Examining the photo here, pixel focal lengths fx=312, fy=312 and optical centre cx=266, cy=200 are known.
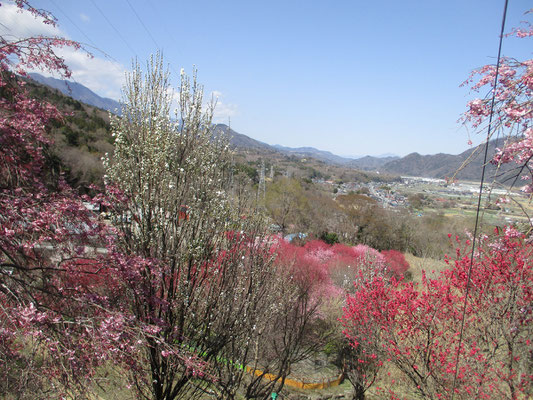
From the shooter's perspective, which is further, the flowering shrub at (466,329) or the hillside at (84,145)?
the hillside at (84,145)

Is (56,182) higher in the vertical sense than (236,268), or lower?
higher

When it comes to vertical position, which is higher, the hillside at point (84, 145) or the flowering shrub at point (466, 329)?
the hillside at point (84, 145)

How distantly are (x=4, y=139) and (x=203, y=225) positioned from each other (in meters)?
2.26

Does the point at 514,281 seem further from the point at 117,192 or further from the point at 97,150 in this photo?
the point at 97,150

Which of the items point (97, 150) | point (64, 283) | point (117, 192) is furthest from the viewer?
point (97, 150)

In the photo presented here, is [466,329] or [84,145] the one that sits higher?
[84,145]

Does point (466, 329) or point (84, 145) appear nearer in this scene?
point (466, 329)

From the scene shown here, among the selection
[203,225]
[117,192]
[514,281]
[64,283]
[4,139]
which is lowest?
[514,281]

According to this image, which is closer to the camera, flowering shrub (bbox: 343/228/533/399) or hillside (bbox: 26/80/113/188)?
flowering shrub (bbox: 343/228/533/399)

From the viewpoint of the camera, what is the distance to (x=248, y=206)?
4.80 meters

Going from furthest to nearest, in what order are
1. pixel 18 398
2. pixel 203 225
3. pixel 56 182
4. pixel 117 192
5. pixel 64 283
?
pixel 203 225, pixel 117 192, pixel 56 182, pixel 64 283, pixel 18 398

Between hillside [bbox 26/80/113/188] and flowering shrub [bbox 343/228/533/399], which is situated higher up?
hillside [bbox 26/80/113/188]

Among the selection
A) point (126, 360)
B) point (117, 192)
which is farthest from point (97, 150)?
point (126, 360)

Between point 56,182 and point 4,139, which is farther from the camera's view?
point 56,182
